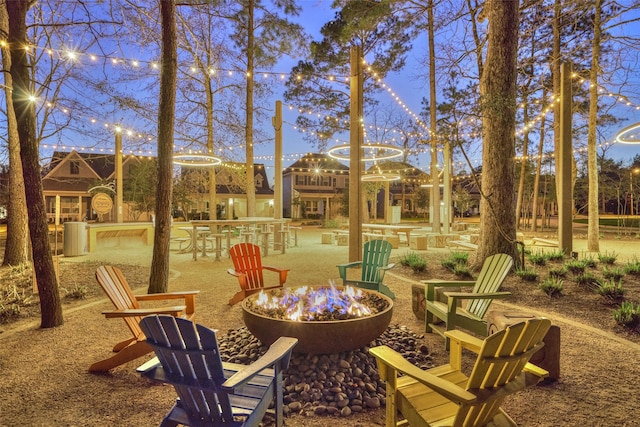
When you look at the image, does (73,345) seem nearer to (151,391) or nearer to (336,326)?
(151,391)

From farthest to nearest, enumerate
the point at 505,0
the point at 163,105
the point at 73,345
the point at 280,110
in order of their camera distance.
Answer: the point at 280,110 < the point at 505,0 < the point at 163,105 < the point at 73,345

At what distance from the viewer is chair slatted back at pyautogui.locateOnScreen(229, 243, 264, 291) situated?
15.2ft

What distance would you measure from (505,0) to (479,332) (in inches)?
228

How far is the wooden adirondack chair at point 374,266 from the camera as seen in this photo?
457 cm

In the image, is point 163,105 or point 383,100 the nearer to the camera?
point 163,105

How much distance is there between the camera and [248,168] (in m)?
12.0

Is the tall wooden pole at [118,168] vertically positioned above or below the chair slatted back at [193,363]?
above

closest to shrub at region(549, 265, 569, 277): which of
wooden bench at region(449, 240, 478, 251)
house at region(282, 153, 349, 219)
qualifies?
wooden bench at region(449, 240, 478, 251)

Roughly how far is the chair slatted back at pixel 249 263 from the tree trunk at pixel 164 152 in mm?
1200

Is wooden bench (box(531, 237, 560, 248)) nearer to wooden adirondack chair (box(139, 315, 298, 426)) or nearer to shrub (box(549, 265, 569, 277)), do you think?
shrub (box(549, 265, 569, 277))

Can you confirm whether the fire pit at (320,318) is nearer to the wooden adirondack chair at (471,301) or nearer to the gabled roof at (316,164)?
the wooden adirondack chair at (471,301)

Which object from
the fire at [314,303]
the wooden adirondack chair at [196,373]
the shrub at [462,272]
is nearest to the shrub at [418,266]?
the shrub at [462,272]

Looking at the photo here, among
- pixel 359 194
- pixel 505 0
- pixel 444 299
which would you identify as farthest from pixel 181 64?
pixel 444 299

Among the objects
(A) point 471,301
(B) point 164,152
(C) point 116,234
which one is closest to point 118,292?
(B) point 164,152
